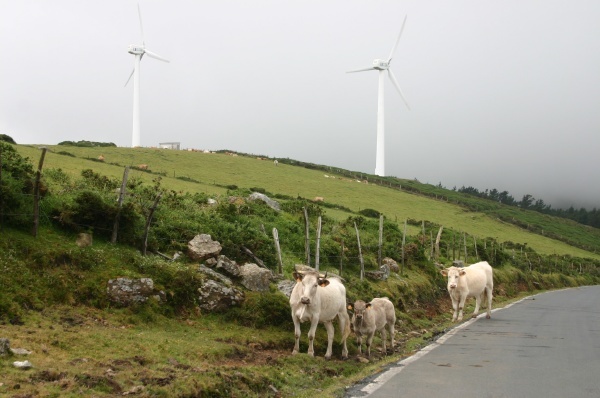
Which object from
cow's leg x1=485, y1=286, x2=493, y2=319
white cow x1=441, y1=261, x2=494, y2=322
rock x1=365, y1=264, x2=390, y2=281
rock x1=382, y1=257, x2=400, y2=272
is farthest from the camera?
rock x1=382, y1=257, x2=400, y2=272

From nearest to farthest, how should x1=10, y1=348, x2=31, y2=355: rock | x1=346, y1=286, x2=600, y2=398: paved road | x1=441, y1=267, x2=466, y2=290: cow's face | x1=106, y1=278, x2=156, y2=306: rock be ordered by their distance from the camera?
x1=10, y1=348, x2=31, y2=355: rock
x1=346, y1=286, x2=600, y2=398: paved road
x1=106, y1=278, x2=156, y2=306: rock
x1=441, y1=267, x2=466, y2=290: cow's face

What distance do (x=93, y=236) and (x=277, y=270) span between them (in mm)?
6202

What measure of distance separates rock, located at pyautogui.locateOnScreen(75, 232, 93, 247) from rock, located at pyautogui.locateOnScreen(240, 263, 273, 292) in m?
4.16

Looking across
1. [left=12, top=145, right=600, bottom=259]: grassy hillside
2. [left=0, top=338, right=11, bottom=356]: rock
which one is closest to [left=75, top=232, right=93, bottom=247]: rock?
[left=0, top=338, right=11, bottom=356]: rock

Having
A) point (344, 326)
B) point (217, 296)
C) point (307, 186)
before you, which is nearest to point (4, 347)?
point (217, 296)

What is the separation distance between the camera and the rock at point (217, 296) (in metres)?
14.5

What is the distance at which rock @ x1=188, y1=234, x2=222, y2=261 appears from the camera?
1645 centimetres

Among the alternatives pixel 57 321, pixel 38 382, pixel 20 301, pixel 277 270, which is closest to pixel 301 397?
pixel 38 382

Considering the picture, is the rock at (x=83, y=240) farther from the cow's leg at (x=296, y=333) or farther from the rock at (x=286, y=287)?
the cow's leg at (x=296, y=333)

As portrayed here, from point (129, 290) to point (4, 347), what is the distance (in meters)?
4.57

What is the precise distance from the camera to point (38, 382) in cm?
806

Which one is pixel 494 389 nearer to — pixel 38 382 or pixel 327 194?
pixel 38 382

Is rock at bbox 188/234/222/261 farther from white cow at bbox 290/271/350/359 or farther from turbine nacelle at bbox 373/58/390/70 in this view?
turbine nacelle at bbox 373/58/390/70

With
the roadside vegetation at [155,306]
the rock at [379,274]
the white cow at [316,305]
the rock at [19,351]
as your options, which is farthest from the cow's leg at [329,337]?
the rock at [379,274]
